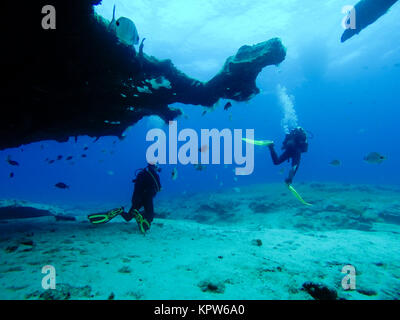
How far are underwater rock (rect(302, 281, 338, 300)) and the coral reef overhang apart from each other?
628 centimetres

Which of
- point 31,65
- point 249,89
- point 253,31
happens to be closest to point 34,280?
point 31,65

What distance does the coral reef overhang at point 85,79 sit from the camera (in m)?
4.56

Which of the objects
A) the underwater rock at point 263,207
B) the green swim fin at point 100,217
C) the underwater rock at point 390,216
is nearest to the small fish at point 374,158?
the underwater rock at point 390,216

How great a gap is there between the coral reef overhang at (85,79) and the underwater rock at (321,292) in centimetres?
628

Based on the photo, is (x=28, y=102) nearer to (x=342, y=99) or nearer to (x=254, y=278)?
(x=254, y=278)

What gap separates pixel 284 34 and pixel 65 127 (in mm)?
28458

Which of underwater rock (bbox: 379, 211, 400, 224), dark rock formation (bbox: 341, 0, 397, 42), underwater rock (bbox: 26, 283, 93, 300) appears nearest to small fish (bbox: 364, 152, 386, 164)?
underwater rock (bbox: 379, 211, 400, 224)

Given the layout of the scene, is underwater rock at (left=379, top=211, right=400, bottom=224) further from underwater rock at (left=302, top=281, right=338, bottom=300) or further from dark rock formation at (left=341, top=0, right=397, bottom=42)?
underwater rock at (left=302, top=281, right=338, bottom=300)

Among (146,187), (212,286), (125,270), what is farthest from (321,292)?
(146,187)

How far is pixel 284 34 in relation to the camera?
27188mm

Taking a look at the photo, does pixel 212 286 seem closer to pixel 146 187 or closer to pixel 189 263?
pixel 189 263

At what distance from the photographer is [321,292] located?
296 cm

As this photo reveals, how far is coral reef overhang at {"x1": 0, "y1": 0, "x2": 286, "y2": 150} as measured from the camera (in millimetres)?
4559

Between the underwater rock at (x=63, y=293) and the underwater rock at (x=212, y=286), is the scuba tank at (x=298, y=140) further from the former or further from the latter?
the underwater rock at (x=63, y=293)
